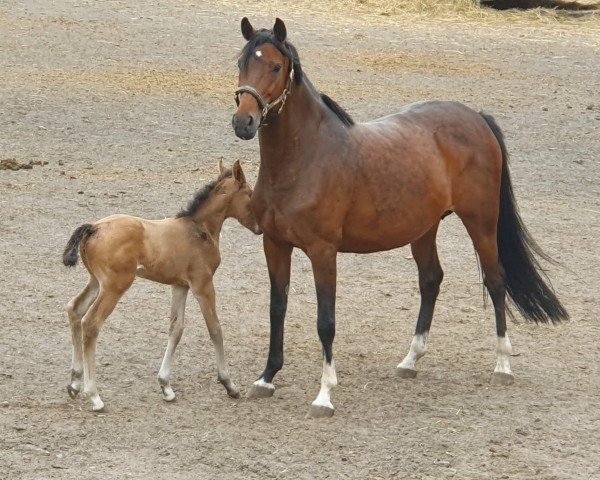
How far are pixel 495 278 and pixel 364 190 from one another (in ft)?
4.03

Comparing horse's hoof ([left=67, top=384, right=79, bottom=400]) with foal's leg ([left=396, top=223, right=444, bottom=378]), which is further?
foal's leg ([left=396, top=223, right=444, bottom=378])

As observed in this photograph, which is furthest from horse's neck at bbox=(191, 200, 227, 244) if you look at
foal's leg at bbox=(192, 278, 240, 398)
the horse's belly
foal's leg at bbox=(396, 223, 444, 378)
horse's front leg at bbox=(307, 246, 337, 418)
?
foal's leg at bbox=(396, 223, 444, 378)

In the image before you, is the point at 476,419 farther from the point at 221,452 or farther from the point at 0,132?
the point at 0,132

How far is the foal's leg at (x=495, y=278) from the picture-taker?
7.23 meters

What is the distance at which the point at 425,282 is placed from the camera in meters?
7.55

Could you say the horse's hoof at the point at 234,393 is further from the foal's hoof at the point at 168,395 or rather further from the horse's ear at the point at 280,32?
→ the horse's ear at the point at 280,32

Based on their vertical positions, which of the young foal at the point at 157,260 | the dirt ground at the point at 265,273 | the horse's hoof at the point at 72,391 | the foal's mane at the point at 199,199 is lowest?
the dirt ground at the point at 265,273

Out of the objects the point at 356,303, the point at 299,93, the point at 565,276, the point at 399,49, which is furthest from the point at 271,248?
the point at 399,49

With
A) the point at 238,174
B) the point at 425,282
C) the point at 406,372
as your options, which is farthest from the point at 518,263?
the point at 238,174

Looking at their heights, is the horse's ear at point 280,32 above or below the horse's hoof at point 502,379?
above

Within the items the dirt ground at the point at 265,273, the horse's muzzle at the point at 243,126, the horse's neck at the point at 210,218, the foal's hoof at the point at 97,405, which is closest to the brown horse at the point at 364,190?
the horse's muzzle at the point at 243,126

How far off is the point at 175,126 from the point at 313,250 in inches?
260

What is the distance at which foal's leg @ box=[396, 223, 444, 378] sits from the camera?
7406 mm

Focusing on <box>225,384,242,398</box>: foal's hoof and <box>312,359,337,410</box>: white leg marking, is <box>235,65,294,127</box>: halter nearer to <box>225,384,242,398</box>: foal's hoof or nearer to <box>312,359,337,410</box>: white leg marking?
<box>312,359,337,410</box>: white leg marking
